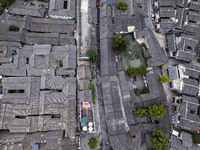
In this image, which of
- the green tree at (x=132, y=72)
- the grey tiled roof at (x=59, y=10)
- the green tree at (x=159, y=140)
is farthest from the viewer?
the grey tiled roof at (x=59, y=10)

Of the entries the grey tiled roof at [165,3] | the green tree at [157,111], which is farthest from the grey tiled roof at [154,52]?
the grey tiled roof at [165,3]

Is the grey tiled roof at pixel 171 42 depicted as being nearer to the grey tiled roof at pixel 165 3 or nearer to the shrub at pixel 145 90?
the grey tiled roof at pixel 165 3

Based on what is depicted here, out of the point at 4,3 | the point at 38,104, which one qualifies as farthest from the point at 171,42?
the point at 4,3

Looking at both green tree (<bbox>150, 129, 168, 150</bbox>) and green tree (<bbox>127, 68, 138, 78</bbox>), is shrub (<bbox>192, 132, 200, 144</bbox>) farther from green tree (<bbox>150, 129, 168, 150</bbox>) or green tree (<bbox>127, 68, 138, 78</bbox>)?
green tree (<bbox>127, 68, 138, 78</bbox>)

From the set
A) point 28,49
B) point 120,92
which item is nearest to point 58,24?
point 28,49

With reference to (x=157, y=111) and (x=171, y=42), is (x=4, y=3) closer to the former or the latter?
(x=171, y=42)

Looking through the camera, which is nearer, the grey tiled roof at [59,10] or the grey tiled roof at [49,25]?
the grey tiled roof at [49,25]

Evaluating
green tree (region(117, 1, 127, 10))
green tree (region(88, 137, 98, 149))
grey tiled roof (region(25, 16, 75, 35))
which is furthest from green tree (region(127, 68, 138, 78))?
grey tiled roof (region(25, 16, 75, 35))

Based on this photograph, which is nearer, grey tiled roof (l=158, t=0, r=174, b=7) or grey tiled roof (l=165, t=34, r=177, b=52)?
grey tiled roof (l=165, t=34, r=177, b=52)
